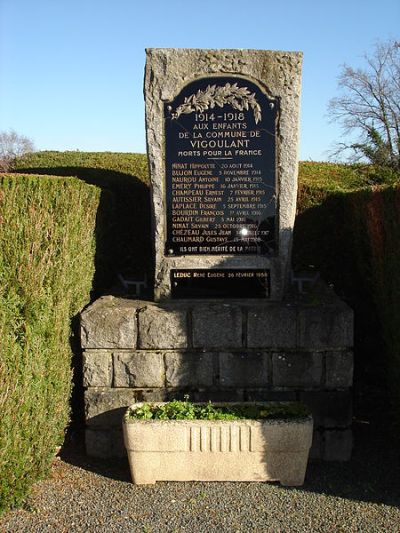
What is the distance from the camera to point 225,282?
459cm

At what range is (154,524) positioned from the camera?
3.40 m

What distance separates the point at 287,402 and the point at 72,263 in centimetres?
188

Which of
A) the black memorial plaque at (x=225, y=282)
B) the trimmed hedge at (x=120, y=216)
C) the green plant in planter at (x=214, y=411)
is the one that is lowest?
the green plant in planter at (x=214, y=411)

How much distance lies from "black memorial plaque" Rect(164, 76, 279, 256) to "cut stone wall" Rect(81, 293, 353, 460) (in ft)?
2.09

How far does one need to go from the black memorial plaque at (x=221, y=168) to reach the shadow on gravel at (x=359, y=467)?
5.70ft

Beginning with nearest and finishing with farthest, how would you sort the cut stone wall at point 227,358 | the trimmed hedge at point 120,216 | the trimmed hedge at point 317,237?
the cut stone wall at point 227,358 < the trimmed hedge at point 317,237 < the trimmed hedge at point 120,216

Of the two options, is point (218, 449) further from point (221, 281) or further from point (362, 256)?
point (362, 256)

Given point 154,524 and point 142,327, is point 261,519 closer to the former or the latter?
point 154,524

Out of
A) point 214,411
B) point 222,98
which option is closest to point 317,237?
point 222,98

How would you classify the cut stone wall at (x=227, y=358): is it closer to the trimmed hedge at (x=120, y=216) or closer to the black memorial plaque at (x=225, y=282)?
the black memorial plaque at (x=225, y=282)

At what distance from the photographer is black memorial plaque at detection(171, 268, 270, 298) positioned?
4578 mm

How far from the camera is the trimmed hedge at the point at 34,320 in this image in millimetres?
3350

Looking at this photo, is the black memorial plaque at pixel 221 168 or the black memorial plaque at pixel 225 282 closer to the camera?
the black memorial plaque at pixel 221 168

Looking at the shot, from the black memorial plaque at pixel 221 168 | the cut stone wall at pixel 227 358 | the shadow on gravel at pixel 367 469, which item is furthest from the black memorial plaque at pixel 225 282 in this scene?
the shadow on gravel at pixel 367 469
